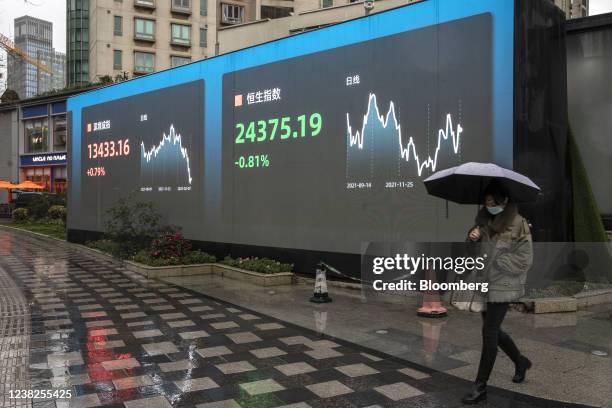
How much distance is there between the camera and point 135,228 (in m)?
15.5

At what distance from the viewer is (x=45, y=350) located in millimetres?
6875

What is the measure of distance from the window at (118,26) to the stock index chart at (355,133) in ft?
163

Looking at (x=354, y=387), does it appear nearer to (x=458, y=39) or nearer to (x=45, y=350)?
(x=45, y=350)

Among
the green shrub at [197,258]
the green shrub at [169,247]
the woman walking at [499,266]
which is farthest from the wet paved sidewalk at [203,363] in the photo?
the green shrub at [169,247]

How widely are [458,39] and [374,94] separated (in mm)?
2043

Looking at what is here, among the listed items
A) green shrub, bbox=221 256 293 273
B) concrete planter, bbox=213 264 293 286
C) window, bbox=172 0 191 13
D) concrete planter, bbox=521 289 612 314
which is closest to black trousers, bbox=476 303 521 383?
concrete planter, bbox=521 289 612 314

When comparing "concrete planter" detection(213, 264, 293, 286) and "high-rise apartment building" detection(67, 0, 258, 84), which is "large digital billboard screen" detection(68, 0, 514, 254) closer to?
"concrete planter" detection(213, 264, 293, 286)

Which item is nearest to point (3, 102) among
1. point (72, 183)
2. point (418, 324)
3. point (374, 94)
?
point (72, 183)

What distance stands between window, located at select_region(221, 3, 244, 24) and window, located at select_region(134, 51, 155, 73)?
14578 mm

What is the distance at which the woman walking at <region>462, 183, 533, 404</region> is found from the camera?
5.12m

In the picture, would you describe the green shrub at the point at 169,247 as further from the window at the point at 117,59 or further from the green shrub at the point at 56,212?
the window at the point at 117,59

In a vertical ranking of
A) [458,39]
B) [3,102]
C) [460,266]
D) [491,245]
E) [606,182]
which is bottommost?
[460,266]

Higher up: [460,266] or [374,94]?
[374,94]

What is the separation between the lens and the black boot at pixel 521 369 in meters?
5.63
